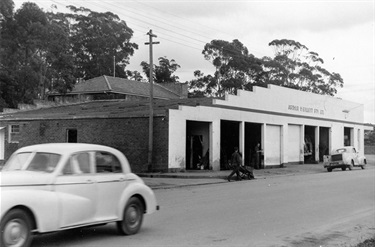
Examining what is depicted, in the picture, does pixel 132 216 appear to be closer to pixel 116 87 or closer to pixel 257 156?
pixel 257 156

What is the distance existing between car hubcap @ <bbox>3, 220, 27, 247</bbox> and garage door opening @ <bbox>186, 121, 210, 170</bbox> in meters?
23.0

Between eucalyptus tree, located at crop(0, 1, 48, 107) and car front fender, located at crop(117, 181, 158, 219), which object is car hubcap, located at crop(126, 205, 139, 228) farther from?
eucalyptus tree, located at crop(0, 1, 48, 107)

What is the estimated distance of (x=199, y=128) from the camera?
3041 cm

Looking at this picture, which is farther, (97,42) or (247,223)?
(97,42)

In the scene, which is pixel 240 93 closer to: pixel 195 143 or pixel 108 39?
pixel 195 143

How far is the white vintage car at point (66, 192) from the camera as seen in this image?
254 inches

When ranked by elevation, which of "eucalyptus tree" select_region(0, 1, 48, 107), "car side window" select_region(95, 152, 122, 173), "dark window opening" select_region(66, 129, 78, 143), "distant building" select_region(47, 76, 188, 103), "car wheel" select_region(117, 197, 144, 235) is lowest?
"car wheel" select_region(117, 197, 144, 235)

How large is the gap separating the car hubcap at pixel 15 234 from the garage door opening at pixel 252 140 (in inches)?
1085

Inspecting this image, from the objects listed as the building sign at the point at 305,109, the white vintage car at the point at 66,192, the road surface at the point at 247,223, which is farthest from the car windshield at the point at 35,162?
the building sign at the point at 305,109

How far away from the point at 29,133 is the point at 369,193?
25.4 meters

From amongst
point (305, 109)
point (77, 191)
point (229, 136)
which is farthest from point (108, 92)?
point (77, 191)

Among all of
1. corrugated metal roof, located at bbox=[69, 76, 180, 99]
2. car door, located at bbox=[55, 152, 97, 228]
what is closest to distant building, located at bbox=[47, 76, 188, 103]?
corrugated metal roof, located at bbox=[69, 76, 180, 99]

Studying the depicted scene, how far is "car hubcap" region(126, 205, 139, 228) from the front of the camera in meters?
8.36

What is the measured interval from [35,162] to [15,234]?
4.28ft
